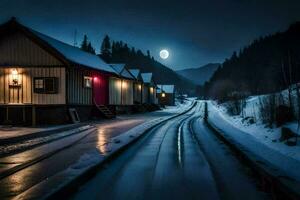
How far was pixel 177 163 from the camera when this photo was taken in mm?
8742

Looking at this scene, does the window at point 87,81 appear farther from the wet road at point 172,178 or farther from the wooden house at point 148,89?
the wooden house at point 148,89

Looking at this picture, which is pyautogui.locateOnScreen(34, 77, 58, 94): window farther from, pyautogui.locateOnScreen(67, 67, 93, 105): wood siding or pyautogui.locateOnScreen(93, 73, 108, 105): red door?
pyautogui.locateOnScreen(93, 73, 108, 105): red door

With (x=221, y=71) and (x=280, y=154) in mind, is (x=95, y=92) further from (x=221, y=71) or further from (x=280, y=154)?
(x=221, y=71)

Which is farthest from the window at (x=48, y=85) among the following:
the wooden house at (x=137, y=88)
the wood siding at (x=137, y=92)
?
the wood siding at (x=137, y=92)

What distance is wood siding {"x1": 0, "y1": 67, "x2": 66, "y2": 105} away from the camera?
23469mm

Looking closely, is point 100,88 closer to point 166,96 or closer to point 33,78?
point 33,78

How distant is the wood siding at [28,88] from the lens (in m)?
23.5

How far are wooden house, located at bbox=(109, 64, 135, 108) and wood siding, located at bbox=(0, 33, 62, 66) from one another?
11.7m

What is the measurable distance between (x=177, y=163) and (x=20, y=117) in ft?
55.9

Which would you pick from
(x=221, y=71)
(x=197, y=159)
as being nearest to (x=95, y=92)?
(x=197, y=159)

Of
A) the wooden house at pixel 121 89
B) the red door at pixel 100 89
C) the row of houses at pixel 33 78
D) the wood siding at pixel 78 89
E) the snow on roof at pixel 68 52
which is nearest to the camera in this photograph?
the row of houses at pixel 33 78

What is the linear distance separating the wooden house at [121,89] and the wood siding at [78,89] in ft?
22.6

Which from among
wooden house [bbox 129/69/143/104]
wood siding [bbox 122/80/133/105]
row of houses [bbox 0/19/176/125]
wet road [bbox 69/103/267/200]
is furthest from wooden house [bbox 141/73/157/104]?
wet road [bbox 69/103/267/200]

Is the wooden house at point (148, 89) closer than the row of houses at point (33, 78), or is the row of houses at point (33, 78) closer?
the row of houses at point (33, 78)
